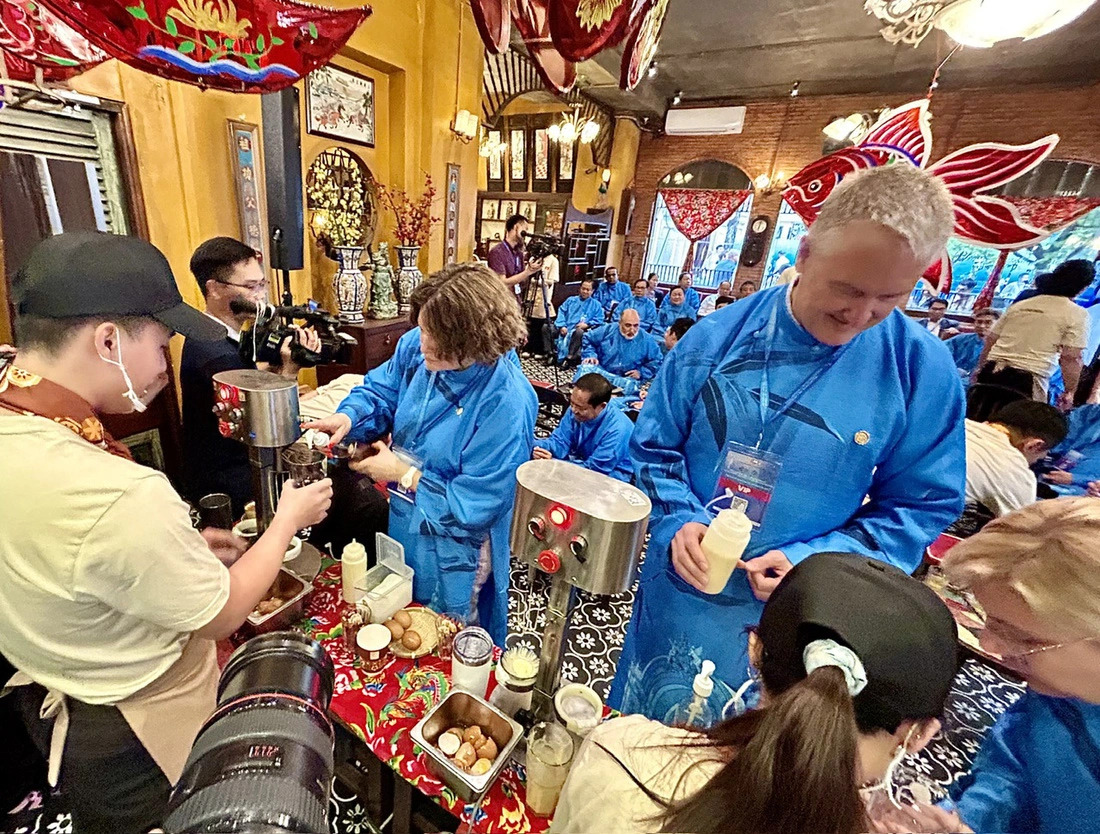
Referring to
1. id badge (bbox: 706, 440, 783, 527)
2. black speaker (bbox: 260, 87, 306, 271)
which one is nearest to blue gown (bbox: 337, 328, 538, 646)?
id badge (bbox: 706, 440, 783, 527)

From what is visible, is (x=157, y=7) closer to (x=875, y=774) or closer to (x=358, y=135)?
(x=875, y=774)

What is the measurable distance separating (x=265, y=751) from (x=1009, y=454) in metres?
3.75

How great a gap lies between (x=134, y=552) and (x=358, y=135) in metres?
5.38

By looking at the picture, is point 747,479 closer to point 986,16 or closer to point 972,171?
point 972,171

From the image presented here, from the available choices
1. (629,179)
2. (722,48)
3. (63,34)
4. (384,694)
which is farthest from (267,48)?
(629,179)

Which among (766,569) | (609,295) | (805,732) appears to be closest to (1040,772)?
(766,569)

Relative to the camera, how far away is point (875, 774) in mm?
767

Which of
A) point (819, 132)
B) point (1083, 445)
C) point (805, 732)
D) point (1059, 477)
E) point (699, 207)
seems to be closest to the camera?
point (805, 732)

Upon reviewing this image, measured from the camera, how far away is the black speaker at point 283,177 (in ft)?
12.3

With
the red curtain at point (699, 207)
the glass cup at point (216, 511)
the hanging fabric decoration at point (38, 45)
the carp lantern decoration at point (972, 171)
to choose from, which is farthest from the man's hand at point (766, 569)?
the red curtain at point (699, 207)

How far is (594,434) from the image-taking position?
338 cm

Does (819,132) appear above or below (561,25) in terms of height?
above

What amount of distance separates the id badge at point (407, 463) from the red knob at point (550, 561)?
1.04 metres

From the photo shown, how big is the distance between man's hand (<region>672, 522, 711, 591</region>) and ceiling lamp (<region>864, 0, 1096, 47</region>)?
2.97 meters
